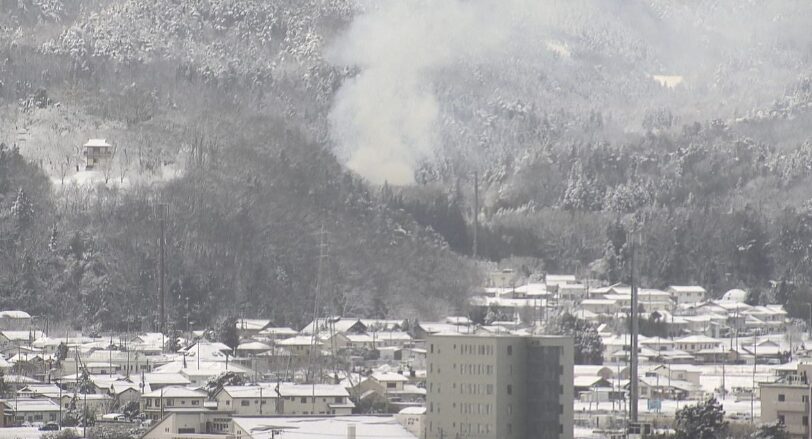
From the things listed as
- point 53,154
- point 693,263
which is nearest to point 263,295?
point 53,154

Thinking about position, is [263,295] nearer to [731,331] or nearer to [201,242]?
[201,242]

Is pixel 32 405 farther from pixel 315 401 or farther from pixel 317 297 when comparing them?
pixel 317 297

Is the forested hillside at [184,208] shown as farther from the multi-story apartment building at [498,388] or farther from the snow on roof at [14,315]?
the multi-story apartment building at [498,388]

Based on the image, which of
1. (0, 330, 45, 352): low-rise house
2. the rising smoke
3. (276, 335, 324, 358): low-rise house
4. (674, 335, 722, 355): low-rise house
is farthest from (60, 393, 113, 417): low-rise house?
the rising smoke

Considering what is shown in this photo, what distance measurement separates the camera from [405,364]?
111 meters

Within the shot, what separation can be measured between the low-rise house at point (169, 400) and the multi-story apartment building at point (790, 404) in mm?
15833

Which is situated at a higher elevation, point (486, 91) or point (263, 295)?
point (486, 91)

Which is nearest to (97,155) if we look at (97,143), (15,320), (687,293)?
(97,143)

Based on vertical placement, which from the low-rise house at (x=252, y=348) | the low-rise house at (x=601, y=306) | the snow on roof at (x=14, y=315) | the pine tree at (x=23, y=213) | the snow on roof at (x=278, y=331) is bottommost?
the low-rise house at (x=252, y=348)

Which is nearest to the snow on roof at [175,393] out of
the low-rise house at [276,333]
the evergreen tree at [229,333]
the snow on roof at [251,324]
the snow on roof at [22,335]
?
the evergreen tree at [229,333]

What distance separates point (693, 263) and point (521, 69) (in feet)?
66.5

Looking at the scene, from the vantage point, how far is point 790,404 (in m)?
86.3

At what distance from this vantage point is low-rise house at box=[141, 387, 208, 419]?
312ft

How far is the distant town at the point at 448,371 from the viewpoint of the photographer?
8312cm
